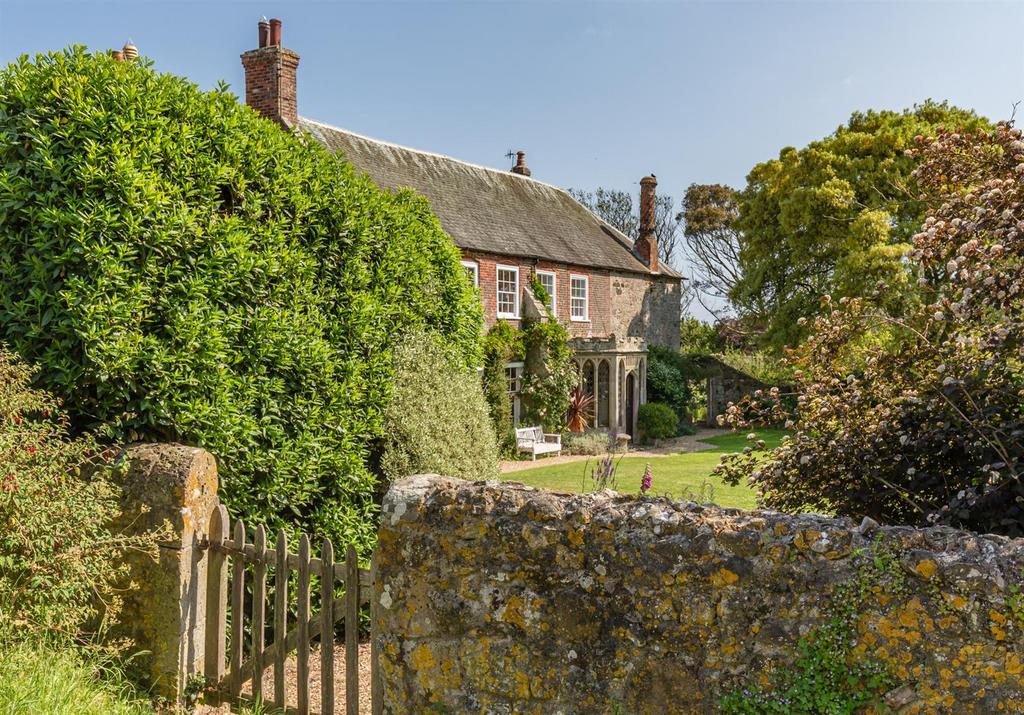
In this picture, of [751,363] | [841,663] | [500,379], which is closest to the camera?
[841,663]

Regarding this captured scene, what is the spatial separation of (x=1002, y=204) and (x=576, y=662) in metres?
3.80

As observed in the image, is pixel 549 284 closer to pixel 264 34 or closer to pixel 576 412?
pixel 576 412

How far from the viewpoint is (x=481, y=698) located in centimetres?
418

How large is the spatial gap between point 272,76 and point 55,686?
1632 centimetres

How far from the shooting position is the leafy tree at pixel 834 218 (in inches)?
903

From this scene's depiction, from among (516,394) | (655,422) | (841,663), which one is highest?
(516,394)

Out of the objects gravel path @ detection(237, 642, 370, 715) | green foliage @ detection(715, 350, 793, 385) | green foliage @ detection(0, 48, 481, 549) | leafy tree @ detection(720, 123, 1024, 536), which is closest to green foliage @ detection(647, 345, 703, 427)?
green foliage @ detection(715, 350, 793, 385)

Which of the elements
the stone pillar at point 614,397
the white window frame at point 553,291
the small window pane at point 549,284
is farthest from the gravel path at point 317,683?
the stone pillar at point 614,397

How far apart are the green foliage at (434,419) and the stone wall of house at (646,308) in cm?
1937

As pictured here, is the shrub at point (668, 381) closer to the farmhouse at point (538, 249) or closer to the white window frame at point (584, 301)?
the farmhouse at point (538, 249)

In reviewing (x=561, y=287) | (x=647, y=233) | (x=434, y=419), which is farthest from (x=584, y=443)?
(x=434, y=419)

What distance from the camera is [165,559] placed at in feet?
17.5

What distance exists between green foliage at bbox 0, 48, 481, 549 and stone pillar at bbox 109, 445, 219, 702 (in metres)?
0.35

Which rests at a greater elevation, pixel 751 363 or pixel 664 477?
pixel 751 363
